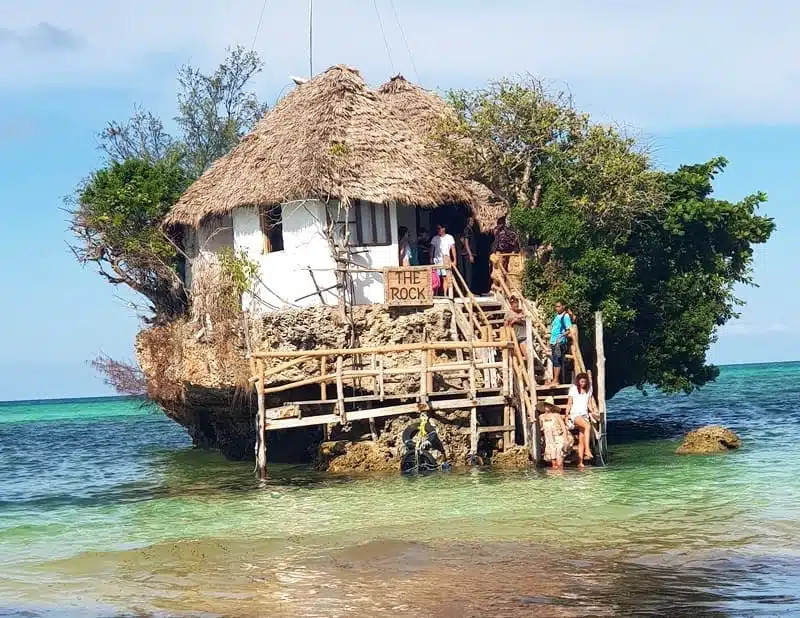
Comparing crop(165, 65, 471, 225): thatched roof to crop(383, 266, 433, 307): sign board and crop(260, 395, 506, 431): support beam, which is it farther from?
crop(260, 395, 506, 431): support beam

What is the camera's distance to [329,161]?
22.4 metres

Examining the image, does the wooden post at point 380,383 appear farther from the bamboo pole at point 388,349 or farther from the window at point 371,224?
the window at point 371,224

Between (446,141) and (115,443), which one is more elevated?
(446,141)

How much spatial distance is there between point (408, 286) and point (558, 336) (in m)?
3.30

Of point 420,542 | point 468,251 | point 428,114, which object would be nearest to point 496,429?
point 468,251

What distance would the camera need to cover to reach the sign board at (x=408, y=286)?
22547 millimetres

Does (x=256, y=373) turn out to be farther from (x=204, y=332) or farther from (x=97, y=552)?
(x=97, y=552)

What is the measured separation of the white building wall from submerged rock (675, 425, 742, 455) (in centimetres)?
731

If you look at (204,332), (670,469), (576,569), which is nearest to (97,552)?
(576,569)

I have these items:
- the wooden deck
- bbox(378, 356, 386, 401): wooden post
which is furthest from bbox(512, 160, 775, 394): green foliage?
bbox(378, 356, 386, 401): wooden post

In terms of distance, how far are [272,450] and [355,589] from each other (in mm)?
14565

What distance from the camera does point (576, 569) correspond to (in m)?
12.6

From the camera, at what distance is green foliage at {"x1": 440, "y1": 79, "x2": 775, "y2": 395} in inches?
912

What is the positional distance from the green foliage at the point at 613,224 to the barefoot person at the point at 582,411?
2.87 meters
